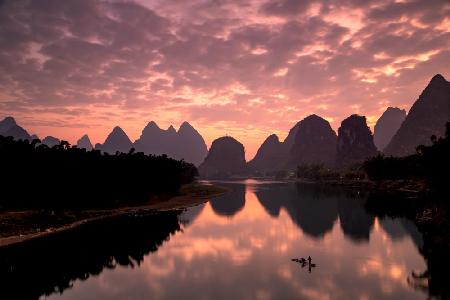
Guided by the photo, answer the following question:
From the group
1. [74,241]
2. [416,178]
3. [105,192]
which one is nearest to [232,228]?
[74,241]

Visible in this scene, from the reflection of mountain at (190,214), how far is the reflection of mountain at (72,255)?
7.65 metres

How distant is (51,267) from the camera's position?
44969 mm

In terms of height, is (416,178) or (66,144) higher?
(66,144)

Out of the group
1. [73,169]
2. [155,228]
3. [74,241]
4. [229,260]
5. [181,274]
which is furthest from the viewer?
[73,169]

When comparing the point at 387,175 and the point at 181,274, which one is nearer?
the point at 181,274

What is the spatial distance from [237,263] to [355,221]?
44.1 metres

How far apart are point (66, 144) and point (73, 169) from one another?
1547 cm

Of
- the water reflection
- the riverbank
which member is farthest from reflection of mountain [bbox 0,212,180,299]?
the riverbank

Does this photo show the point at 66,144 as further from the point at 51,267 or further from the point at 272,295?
the point at 272,295

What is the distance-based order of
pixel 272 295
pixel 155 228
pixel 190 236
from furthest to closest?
1. pixel 155 228
2. pixel 190 236
3. pixel 272 295

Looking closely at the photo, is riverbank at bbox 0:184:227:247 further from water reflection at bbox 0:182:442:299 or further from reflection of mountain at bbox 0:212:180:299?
water reflection at bbox 0:182:442:299

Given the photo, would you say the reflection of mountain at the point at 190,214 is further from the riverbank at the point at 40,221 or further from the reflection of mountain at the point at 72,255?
the riverbank at the point at 40,221

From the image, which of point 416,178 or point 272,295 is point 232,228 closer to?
point 272,295

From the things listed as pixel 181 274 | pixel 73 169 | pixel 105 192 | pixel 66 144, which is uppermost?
pixel 66 144
